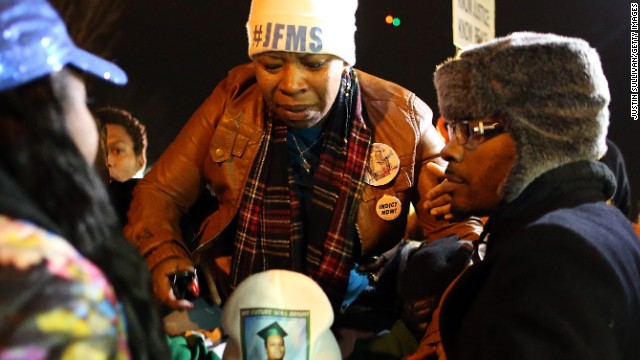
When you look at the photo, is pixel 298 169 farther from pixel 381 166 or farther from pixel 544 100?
pixel 544 100

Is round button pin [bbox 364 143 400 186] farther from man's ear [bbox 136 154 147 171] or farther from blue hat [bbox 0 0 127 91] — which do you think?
man's ear [bbox 136 154 147 171]

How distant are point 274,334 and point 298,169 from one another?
2.91ft

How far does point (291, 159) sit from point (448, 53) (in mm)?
3375

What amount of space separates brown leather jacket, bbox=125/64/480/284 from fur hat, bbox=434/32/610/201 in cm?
81

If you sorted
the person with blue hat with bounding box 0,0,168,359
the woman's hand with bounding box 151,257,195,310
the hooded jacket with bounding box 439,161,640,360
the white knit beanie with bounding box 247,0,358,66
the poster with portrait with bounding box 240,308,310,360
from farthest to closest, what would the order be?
1. the white knit beanie with bounding box 247,0,358,66
2. the woman's hand with bounding box 151,257,195,310
3. the poster with portrait with bounding box 240,308,310,360
4. the hooded jacket with bounding box 439,161,640,360
5. the person with blue hat with bounding box 0,0,168,359

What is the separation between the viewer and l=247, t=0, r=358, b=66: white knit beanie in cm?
265

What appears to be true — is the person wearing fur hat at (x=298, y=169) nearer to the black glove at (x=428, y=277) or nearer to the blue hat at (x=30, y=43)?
the black glove at (x=428, y=277)

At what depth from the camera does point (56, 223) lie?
1.22 metres

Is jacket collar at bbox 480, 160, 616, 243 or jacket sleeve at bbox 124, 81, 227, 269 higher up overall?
jacket collar at bbox 480, 160, 616, 243

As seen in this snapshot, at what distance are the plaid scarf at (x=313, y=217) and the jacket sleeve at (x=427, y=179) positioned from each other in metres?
0.21

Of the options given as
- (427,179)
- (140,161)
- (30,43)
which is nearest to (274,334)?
(427,179)

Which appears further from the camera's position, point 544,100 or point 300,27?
point 300,27

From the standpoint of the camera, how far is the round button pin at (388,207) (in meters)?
2.71

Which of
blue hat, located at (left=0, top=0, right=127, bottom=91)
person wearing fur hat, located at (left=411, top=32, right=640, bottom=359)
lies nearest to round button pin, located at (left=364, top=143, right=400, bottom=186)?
person wearing fur hat, located at (left=411, top=32, right=640, bottom=359)
